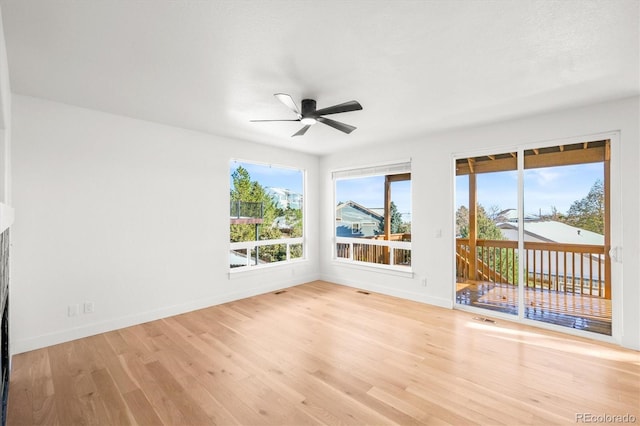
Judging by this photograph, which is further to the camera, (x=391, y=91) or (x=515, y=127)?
(x=515, y=127)

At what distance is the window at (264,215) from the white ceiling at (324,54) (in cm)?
173

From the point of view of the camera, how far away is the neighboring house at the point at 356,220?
549 cm

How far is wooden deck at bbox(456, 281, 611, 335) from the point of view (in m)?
3.39

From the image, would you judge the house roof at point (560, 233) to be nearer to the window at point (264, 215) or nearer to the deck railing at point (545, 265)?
the deck railing at point (545, 265)

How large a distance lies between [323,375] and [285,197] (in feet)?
11.9

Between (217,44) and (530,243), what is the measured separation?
413 cm

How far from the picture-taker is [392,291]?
16.3 feet

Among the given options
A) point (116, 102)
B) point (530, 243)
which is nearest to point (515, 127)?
point (530, 243)

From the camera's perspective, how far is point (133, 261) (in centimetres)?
367

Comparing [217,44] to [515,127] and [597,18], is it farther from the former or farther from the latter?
[515,127]

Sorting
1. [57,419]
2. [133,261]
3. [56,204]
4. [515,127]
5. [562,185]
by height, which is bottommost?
[57,419]

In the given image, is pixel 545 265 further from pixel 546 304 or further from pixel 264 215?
pixel 264 215

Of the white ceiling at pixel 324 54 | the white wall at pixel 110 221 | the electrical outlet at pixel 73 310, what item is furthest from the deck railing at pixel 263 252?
the white ceiling at pixel 324 54

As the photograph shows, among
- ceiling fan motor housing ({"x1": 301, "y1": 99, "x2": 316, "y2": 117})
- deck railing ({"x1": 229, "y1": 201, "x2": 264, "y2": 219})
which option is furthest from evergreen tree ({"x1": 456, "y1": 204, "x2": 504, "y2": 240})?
deck railing ({"x1": 229, "y1": 201, "x2": 264, "y2": 219})
